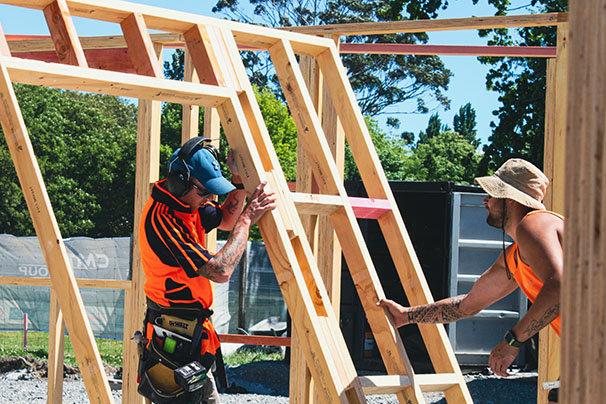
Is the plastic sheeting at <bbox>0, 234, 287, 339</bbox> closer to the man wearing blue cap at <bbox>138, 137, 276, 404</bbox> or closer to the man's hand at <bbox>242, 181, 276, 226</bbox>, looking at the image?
the man wearing blue cap at <bbox>138, 137, 276, 404</bbox>

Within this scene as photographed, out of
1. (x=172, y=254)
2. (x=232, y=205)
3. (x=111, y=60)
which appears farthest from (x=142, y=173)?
(x=172, y=254)

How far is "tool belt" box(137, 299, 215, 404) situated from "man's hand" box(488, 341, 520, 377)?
129 cm

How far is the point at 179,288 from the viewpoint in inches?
143

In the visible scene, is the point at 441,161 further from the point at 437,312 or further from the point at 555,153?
the point at 437,312

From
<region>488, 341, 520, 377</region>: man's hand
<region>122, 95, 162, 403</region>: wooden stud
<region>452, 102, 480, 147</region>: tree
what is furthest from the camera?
<region>452, 102, 480, 147</region>: tree

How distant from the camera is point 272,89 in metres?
42.2

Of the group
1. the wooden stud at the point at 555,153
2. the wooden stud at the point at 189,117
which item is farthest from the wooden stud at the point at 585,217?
the wooden stud at the point at 189,117

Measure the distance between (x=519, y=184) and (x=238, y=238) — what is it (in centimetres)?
122

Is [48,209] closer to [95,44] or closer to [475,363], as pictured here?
[95,44]

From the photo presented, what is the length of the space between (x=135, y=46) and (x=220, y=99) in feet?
1.46

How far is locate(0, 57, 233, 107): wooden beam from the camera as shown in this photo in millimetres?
2977

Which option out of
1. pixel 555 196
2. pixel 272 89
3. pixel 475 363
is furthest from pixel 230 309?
pixel 272 89

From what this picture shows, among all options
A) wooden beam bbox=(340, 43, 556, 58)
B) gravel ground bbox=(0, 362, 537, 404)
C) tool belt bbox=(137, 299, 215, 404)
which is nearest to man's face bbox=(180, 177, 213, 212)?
tool belt bbox=(137, 299, 215, 404)

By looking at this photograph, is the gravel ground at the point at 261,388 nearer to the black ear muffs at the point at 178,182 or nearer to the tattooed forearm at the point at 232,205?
the tattooed forearm at the point at 232,205
